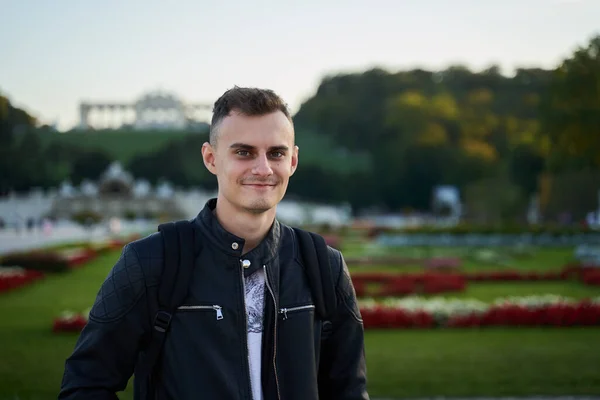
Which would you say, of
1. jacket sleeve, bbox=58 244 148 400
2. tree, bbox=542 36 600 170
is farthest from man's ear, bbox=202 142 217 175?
tree, bbox=542 36 600 170

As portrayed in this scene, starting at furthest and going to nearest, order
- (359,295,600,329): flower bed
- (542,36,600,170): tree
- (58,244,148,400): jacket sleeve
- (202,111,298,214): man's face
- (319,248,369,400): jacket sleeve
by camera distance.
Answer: (542,36,600,170): tree, (359,295,600,329): flower bed, (319,248,369,400): jacket sleeve, (202,111,298,214): man's face, (58,244,148,400): jacket sleeve

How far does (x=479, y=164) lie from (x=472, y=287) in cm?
3523

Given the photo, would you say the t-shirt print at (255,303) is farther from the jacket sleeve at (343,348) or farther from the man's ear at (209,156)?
the man's ear at (209,156)

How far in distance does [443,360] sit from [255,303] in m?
5.24

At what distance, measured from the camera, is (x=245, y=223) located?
2.21 metres

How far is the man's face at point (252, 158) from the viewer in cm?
217

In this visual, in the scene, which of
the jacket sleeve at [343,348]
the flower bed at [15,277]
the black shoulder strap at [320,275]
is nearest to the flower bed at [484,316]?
the jacket sleeve at [343,348]

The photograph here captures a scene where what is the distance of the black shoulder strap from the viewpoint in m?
2.24

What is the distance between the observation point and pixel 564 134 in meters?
12.7

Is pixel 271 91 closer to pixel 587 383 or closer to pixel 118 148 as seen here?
pixel 587 383

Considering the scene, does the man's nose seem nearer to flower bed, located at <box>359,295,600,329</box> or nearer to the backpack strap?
the backpack strap

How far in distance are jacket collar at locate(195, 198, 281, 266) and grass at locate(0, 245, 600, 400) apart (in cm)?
397

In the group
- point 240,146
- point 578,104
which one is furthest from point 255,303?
point 578,104

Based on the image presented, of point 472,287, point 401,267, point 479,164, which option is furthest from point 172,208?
point 472,287
